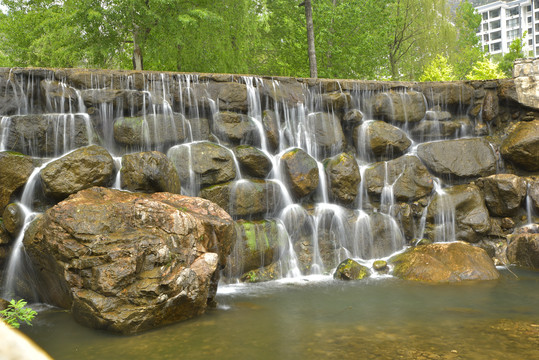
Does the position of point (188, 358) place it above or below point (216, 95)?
below

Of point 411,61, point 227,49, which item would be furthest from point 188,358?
point 411,61

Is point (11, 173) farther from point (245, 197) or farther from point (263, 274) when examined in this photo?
point (263, 274)

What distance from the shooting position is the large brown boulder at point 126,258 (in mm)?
6996

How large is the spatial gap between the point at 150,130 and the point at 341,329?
280 inches

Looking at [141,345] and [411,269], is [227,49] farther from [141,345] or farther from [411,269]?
[141,345]

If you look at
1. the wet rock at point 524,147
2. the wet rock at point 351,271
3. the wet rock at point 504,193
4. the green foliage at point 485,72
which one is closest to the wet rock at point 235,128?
the wet rock at point 351,271

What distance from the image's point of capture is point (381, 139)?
1367 centimetres

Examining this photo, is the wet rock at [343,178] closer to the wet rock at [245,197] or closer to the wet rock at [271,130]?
the wet rock at [271,130]

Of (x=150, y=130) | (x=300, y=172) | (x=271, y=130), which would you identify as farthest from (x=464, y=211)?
(x=150, y=130)

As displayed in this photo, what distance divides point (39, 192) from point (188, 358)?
569cm

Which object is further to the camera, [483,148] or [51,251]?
[483,148]

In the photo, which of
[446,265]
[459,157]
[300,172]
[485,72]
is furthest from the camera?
[485,72]

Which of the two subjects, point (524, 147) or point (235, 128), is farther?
point (524, 147)

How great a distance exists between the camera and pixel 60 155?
1063cm
